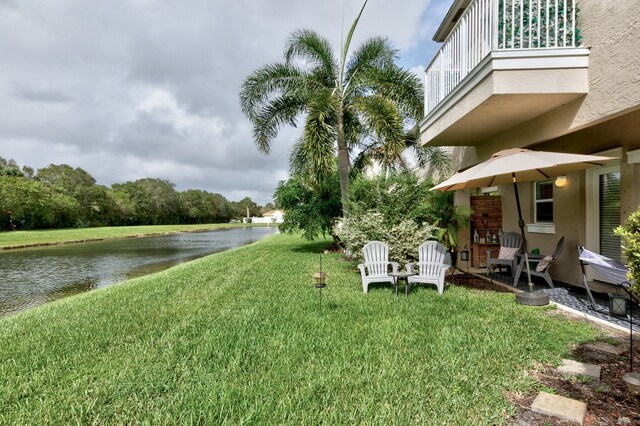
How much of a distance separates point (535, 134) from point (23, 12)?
15.2 m

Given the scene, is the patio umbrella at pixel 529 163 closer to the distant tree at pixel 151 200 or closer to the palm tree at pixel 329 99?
the palm tree at pixel 329 99

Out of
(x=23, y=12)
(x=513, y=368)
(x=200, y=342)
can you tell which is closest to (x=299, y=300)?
(x=200, y=342)

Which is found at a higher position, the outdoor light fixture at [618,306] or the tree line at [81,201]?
the tree line at [81,201]

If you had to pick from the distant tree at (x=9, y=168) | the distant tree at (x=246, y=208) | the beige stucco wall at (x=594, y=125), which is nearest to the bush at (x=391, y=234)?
the beige stucco wall at (x=594, y=125)

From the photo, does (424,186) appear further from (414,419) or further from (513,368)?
(414,419)

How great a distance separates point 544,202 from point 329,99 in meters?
7.06

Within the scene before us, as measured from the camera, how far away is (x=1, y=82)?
64.1 feet

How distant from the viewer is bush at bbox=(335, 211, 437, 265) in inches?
304

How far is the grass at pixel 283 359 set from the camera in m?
2.48

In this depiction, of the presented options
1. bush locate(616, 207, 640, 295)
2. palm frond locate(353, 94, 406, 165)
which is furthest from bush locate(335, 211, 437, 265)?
bush locate(616, 207, 640, 295)

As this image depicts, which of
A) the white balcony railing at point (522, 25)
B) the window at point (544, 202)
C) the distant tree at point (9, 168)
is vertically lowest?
the window at point (544, 202)

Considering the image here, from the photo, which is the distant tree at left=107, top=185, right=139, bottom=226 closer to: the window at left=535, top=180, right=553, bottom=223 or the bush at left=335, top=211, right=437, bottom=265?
the bush at left=335, top=211, right=437, bottom=265

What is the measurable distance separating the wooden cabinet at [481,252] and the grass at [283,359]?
3036 mm

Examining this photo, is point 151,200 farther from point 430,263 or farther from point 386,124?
point 430,263
